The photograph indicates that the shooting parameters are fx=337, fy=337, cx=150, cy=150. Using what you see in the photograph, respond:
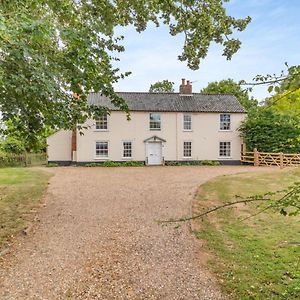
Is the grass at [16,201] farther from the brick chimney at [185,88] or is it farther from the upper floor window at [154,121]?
the brick chimney at [185,88]

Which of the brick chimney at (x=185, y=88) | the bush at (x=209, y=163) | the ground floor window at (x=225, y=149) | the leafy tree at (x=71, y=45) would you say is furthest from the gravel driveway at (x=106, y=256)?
the brick chimney at (x=185, y=88)

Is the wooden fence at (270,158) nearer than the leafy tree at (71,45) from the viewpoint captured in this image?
No

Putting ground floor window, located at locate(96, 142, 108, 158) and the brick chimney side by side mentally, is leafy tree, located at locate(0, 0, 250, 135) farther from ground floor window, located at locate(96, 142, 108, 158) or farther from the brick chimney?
the brick chimney

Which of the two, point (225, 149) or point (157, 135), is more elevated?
→ point (157, 135)

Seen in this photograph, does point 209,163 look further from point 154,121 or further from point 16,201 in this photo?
point 16,201

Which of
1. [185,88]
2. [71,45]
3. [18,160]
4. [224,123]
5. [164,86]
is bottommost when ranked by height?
[18,160]

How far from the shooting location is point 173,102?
104 feet

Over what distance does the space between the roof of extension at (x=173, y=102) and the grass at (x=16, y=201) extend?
43.1 ft

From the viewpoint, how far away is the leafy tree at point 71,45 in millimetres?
6559

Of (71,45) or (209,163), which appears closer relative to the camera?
(71,45)

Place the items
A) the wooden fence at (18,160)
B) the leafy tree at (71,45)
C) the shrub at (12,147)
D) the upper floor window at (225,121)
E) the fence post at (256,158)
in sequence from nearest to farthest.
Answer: the leafy tree at (71,45) → the fence post at (256,158) → the wooden fence at (18,160) → the upper floor window at (225,121) → the shrub at (12,147)

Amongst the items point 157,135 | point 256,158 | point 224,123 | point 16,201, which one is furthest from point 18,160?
point 256,158

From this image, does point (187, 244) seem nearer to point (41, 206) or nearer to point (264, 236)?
point (264, 236)

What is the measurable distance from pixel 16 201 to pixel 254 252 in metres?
9.39
